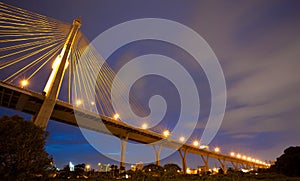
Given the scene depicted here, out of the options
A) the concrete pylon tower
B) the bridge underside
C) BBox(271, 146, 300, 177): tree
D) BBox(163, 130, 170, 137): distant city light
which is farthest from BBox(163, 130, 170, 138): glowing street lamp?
the concrete pylon tower

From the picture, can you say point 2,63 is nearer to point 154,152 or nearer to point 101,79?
point 101,79

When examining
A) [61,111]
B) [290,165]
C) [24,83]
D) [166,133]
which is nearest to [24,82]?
[24,83]

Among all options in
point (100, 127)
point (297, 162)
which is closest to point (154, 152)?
point (100, 127)

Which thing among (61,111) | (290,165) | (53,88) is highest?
(53,88)

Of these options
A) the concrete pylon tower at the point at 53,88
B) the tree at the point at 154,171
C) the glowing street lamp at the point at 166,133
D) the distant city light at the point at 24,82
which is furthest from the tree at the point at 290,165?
the distant city light at the point at 24,82

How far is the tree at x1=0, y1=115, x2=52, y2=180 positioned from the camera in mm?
12359

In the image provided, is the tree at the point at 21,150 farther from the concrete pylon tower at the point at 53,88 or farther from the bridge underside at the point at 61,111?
the bridge underside at the point at 61,111

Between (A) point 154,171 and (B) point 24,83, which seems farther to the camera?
(B) point 24,83

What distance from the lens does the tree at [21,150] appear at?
12359 mm

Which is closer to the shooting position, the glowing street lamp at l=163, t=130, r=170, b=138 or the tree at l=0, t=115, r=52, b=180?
the tree at l=0, t=115, r=52, b=180

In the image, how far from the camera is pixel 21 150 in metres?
12.8

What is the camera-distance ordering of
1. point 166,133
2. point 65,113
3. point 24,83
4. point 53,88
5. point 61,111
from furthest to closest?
point 166,133
point 65,113
point 61,111
point 24,83
point 53,88

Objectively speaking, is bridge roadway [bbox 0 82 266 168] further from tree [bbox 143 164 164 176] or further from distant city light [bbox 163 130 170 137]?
tree [bbox 143 164 164 176]

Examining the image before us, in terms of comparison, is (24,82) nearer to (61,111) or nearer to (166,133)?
(61,111)
